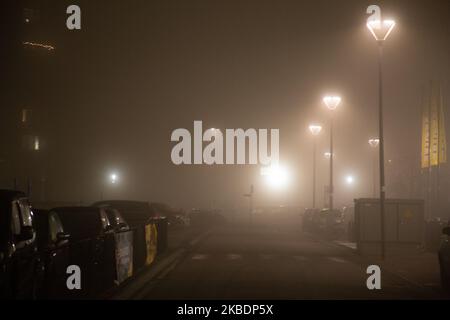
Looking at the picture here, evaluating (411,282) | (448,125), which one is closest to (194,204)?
(448,125)

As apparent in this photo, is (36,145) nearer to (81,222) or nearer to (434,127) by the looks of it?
(434,127)

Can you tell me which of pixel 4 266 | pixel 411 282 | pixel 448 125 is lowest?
pixel 411 282

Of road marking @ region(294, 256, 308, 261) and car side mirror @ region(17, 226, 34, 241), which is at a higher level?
car side mirror @ region(17, 226, 34, 241)

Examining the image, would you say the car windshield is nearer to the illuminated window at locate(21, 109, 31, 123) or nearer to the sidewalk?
the sidewalk

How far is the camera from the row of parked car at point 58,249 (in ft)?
33.1

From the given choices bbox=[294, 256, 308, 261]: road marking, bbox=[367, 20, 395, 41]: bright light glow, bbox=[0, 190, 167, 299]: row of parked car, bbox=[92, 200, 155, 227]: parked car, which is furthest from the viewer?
bbox=[92, 200, 155, 227]: parked car

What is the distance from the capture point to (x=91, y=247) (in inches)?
546

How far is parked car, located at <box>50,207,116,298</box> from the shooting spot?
1336 centimetres

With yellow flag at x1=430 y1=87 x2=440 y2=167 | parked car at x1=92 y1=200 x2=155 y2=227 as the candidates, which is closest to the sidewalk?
parked car at x1=92 y1=200 x2=155 y2=227

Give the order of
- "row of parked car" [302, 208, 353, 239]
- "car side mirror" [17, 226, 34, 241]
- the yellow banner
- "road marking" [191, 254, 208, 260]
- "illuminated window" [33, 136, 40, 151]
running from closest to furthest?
1. "car side mirror" [17, 226, 34, 241]
2. "road marking" [191, 254, 208, 260]
3. the yellow banner
4. "row of parked car" [302, 208, 353, 239]
5. "illuminated window" [33, 136, 40, 151]

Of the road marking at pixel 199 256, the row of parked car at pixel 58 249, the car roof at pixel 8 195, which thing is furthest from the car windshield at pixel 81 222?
the road marking at pixel 199 256

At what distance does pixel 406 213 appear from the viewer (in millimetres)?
31234
